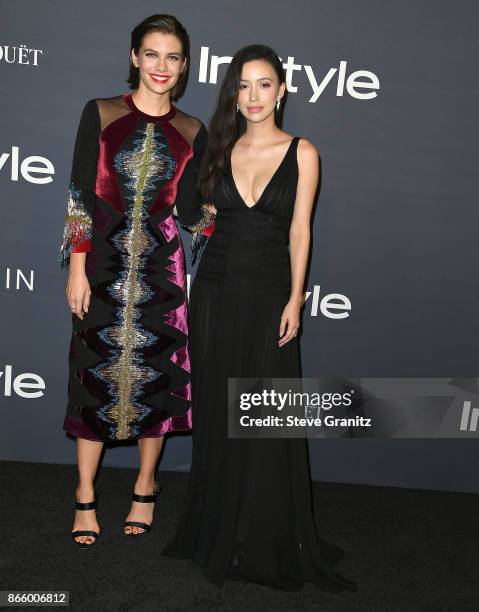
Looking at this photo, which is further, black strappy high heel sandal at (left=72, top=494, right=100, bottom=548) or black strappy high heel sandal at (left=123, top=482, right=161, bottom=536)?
black strappy high heel sandal at (left=123, top=482, right=161, bottom=536)

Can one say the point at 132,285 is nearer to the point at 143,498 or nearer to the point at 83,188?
the point at 83,188

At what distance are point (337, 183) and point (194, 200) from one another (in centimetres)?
79

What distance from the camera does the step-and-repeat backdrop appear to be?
9.43 feet

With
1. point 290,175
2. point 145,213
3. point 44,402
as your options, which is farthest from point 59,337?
point 290,175

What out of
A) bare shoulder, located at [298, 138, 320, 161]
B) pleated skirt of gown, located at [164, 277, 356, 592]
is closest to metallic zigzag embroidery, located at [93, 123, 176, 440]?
pleated skirt of gown, located at [164, 277, 356, 592]

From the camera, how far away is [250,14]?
2.87 metres

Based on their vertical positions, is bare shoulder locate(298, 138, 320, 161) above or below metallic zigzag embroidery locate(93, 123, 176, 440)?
above

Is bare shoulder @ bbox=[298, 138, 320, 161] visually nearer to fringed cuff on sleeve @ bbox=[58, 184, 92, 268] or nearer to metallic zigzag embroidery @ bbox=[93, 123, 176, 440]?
metallic zigzag embroidery @ bbox=[93, 123, 176, 440]

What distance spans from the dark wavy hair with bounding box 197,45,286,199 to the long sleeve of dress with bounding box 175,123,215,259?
0.10m

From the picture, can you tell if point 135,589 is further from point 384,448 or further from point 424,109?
point 424,109

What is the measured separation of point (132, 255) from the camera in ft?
8.09

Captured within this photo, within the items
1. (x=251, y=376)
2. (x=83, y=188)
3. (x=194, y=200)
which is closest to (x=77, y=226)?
(x=83, y=188)

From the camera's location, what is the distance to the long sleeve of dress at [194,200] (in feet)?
8.32
